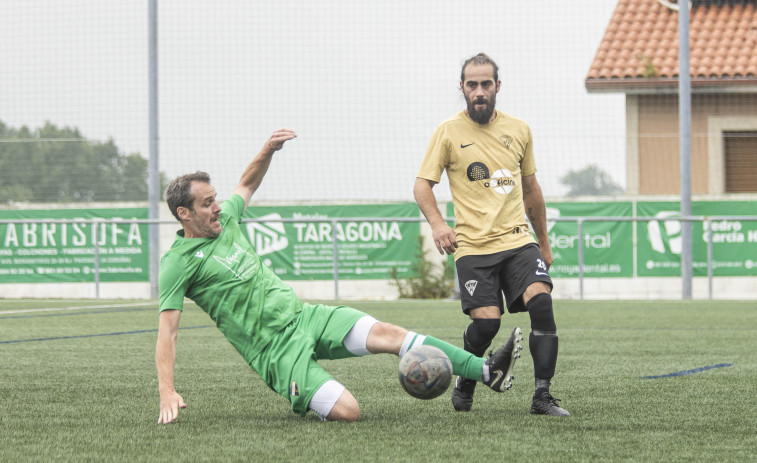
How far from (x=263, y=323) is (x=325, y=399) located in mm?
514

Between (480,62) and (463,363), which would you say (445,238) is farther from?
(480,62)

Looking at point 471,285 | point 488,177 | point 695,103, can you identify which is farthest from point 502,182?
point 695,103

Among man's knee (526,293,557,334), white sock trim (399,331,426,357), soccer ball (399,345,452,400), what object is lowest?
soccer ball (399,345,452,400)

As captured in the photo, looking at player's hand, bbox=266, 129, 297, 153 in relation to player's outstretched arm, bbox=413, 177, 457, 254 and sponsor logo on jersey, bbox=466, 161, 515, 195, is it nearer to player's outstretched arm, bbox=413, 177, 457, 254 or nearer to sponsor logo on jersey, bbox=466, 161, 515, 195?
player's outstretched arm, bbox=413, 177, 457, 254

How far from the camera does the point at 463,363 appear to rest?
5.20m

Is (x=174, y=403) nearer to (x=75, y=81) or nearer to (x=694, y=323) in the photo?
(x=694, y=323)

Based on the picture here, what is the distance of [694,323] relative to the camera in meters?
11.9

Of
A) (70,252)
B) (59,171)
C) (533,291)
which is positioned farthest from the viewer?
(59,171)

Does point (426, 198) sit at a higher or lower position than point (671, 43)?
lower

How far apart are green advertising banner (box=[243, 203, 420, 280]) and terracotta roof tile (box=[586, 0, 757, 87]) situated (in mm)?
5941

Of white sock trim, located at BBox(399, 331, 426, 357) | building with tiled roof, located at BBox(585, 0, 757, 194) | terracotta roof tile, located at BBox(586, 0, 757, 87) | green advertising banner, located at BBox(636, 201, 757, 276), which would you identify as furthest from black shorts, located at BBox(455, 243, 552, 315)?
terracotta roof tile, located at BBox(586, 0, 757, 87)

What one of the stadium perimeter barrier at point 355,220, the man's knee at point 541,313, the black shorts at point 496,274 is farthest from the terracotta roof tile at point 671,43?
the man's knee at point 541,313

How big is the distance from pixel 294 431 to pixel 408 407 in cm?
93

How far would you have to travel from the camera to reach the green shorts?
515cm
